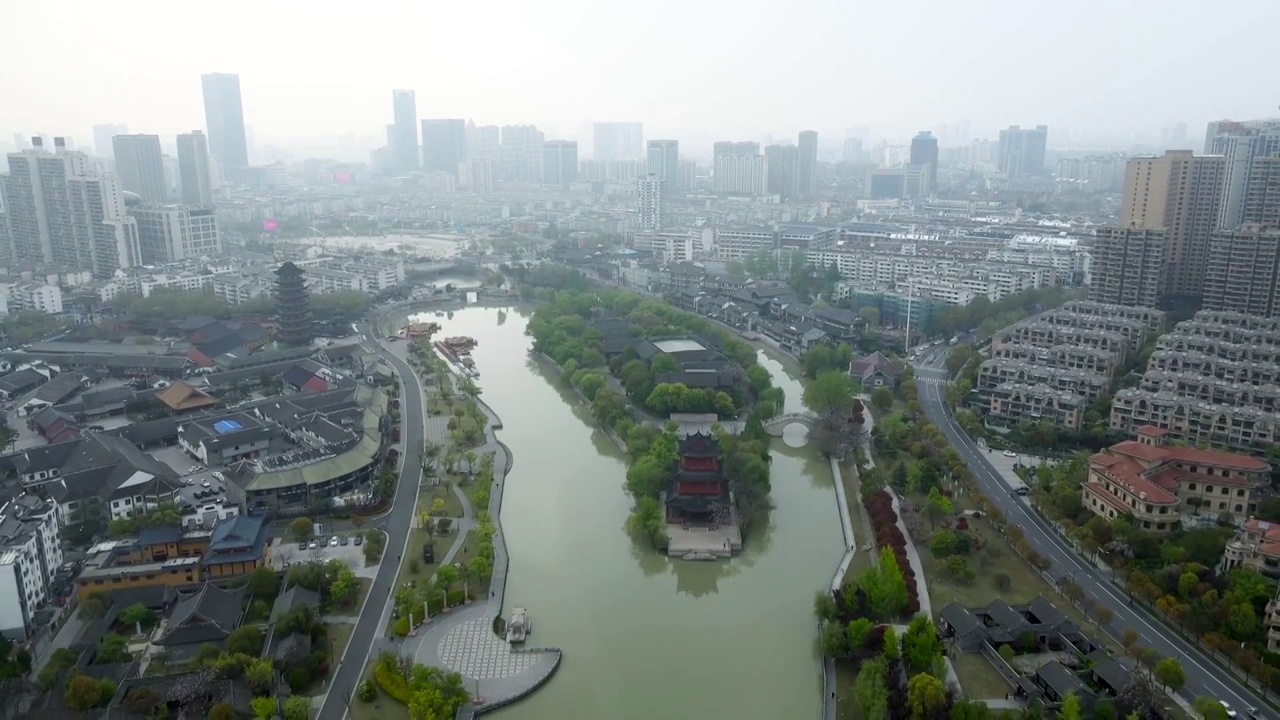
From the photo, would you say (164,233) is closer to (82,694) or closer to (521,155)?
(82,694)

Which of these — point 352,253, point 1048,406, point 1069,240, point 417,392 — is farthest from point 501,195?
point 1048,406

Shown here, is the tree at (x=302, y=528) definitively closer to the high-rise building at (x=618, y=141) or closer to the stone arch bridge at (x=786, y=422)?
the stone arch bridge at (x=786, y=422)

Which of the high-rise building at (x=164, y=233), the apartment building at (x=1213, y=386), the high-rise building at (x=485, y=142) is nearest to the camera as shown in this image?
the apartment building at (x=1213, y=386)

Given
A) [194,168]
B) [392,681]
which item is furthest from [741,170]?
[392,681]

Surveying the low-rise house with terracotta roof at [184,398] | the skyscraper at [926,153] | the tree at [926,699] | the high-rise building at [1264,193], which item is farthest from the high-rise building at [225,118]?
the tree at [926,699]

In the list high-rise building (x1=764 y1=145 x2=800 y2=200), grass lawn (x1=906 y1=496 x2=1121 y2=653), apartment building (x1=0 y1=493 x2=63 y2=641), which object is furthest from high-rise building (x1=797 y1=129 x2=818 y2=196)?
apartment building (x1=0 y1=493 x2=63 y2=641)
